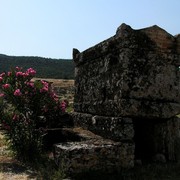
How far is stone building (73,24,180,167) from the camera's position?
6.07 m

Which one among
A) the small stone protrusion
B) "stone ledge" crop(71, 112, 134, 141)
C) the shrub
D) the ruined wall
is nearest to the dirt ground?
the shrub

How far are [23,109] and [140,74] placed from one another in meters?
2.46

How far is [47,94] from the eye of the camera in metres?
7.16

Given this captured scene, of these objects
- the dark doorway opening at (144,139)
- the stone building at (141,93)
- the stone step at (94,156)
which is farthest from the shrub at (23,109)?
the dark doorway opening at (144,139)

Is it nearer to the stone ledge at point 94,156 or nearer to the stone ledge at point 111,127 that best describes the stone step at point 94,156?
the stone ledge at point 94,156

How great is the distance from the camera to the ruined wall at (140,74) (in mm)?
6137

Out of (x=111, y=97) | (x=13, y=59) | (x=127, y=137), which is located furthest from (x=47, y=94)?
(x=13, y=59)

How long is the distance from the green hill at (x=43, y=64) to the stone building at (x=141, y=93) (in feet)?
168

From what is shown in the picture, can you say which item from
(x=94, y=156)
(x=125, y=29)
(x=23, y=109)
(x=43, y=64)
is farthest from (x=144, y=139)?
(x=43, y=64)

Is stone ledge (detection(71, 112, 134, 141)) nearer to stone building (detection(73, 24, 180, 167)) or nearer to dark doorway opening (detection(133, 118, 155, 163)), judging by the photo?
stone building (detection(73, 24, 180, 167))

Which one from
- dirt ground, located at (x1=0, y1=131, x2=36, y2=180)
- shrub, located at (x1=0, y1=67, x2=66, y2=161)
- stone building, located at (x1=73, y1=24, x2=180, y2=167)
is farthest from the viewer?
shrub, located at (x1=0, y1=67, x2=66, y2=161)

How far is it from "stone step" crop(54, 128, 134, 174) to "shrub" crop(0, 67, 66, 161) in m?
1.01

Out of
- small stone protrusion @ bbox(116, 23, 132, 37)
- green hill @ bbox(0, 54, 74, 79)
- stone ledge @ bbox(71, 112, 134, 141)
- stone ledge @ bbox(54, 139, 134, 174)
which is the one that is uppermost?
green hill @ bbox(0, 54, 74, 79)

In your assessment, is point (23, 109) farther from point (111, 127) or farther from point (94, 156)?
point (94, 156)
